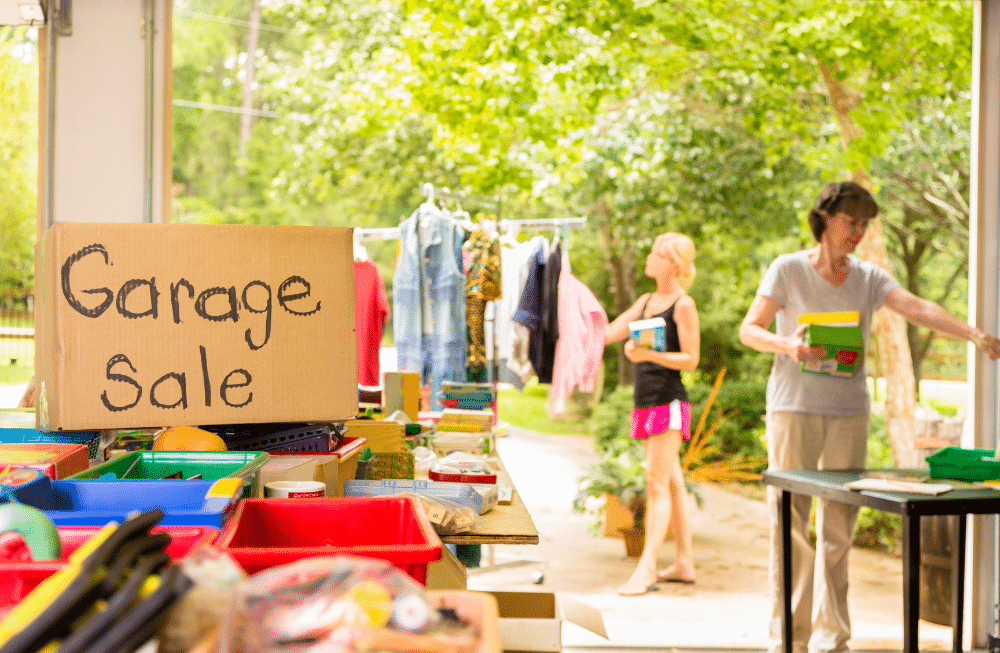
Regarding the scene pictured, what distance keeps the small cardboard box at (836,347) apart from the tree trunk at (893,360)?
272 centimetres

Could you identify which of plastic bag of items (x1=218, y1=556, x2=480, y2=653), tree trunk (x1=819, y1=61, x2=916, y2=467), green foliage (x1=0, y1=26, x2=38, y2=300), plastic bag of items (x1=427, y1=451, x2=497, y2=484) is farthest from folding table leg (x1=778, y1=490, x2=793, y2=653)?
tree trunk (x1=819, y1=61, x2=916, y2=467)

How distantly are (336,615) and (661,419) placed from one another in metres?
3.16

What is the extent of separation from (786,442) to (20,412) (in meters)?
2.23

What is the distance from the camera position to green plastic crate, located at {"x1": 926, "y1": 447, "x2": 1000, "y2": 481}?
2.22 m

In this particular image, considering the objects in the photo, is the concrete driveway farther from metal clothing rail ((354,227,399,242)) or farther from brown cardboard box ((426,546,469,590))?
metal clothing rail ((354,227,399,242))

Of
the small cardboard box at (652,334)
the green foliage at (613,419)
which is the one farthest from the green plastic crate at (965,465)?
the green foliage at (613,419)

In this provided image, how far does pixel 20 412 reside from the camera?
5.83ft

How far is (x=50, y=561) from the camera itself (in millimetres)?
688

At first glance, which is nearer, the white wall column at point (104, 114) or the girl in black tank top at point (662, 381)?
the white wall column at point (104, 114)

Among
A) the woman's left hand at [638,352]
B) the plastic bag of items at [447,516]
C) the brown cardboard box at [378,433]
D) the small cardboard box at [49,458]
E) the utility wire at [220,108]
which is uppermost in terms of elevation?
the utility wire at [220,108]

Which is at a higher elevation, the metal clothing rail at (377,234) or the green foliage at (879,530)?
the metal clothing rail at (377,234)

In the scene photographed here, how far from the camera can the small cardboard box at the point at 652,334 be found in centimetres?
353

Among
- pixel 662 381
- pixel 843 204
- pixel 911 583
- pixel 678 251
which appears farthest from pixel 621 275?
pixel 911 583

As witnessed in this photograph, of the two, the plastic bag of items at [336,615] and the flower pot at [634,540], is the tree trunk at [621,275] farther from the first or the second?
the plastic bag of items at [336,615]
